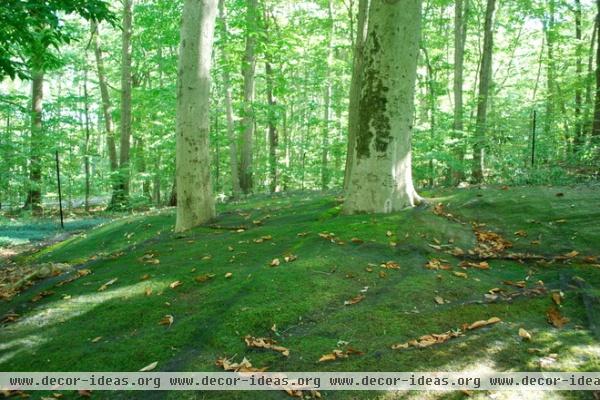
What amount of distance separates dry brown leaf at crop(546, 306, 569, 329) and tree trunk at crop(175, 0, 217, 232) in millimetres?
4976

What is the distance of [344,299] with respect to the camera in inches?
138

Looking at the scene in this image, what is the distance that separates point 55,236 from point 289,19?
16142 mm

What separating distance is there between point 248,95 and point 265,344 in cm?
1183

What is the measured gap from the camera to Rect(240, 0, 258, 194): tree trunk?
1220cm

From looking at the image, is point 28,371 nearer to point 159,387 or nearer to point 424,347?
point 159,387

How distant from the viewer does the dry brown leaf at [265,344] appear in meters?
2.89

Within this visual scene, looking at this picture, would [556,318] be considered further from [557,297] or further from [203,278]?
[203,278]

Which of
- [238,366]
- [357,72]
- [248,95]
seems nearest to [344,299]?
[238,366]

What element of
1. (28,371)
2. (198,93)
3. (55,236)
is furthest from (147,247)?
(55,236)

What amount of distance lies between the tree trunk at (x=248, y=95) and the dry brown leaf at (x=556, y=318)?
976cm

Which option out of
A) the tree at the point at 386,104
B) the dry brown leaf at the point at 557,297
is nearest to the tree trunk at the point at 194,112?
the tree at the point at 386,104

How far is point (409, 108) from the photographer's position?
5.63 m

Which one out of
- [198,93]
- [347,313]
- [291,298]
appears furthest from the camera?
[198,93]

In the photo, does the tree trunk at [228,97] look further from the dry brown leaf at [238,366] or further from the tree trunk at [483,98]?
the dry brown leaf at [238,366]
